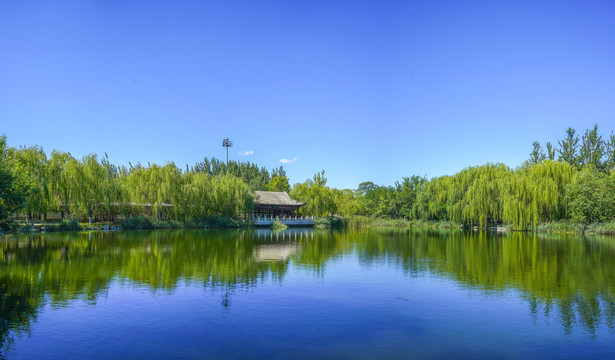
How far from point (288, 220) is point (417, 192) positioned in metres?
18.2

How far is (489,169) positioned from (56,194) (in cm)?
4345

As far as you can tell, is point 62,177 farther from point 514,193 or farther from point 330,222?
point 514,193

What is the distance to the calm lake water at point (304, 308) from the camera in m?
7.77

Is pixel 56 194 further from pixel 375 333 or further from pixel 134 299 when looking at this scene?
pixel 375 333

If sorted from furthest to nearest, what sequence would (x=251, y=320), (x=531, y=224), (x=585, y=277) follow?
1. (x=531, y=224)
2. (x=585, y=277)
3. (x=251, y=320)

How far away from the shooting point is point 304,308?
10625 millimetres

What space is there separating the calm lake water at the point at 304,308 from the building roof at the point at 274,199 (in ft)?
123

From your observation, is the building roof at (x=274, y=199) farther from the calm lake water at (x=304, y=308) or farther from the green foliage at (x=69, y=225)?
the calm lake water at (x=304, y=308)

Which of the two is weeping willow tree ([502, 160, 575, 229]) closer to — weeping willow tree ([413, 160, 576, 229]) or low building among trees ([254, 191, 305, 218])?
weeping willow tree ([413, 160, 576, 229])

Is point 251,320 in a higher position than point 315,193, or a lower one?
lower

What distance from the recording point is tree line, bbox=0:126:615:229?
36.9 meters

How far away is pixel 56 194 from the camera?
124ft

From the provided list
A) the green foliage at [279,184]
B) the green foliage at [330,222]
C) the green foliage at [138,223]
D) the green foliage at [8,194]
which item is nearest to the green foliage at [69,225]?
the green foliage at [138,223]

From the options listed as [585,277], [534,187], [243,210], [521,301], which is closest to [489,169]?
[534,187]
